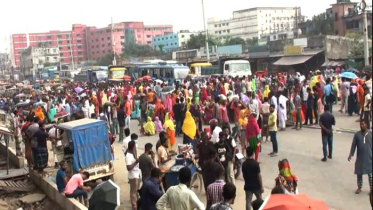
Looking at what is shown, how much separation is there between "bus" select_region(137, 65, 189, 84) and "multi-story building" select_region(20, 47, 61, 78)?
6867 cm

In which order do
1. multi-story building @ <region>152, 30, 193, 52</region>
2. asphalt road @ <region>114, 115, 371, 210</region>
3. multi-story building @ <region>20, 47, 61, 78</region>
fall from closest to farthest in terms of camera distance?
asphalt road @ <region>114, 115, 371, 210</region> → multi-story building @ <region>20, 47, 61, 78</region> → multi-story building @ <region>152, 30, 193, 52</region>

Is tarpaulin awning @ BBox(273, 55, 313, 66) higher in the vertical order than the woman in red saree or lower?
higher

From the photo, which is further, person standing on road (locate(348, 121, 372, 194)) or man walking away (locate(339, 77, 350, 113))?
man walking away (locate(339, 77, 350, 113))

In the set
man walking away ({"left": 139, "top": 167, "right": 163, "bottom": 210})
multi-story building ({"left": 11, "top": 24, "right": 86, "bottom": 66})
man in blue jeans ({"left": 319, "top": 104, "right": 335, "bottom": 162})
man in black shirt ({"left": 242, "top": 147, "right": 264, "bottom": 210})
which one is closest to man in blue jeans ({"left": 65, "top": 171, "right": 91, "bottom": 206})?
man walking away ({"left": 139, "top": 167, "right": 163, "bottom": 210})

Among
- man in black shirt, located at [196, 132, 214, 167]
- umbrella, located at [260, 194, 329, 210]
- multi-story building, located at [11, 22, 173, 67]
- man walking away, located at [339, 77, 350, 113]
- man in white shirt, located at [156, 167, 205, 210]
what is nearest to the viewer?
umbrella, located at [260, 194, 329, 210]

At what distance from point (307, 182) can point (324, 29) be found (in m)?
55.6

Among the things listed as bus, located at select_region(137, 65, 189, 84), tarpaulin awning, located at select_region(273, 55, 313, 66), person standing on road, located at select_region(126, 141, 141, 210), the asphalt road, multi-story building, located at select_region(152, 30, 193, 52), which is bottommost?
the asphalt road

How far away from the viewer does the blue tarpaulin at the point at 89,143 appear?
10.7 metres

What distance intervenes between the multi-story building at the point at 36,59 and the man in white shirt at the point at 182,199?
103 metres

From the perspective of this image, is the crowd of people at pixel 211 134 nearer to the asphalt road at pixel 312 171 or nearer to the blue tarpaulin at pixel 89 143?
the asphalt road at pixel 312 171

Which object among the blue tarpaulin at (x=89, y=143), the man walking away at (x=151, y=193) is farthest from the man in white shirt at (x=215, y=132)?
the man walking away at (x=151, y=193)

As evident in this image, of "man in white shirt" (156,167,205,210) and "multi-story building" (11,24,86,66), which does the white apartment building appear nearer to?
"multi-story building" (11,24,86,66)

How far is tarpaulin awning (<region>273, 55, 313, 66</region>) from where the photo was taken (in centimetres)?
3706

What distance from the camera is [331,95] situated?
55.1ft
